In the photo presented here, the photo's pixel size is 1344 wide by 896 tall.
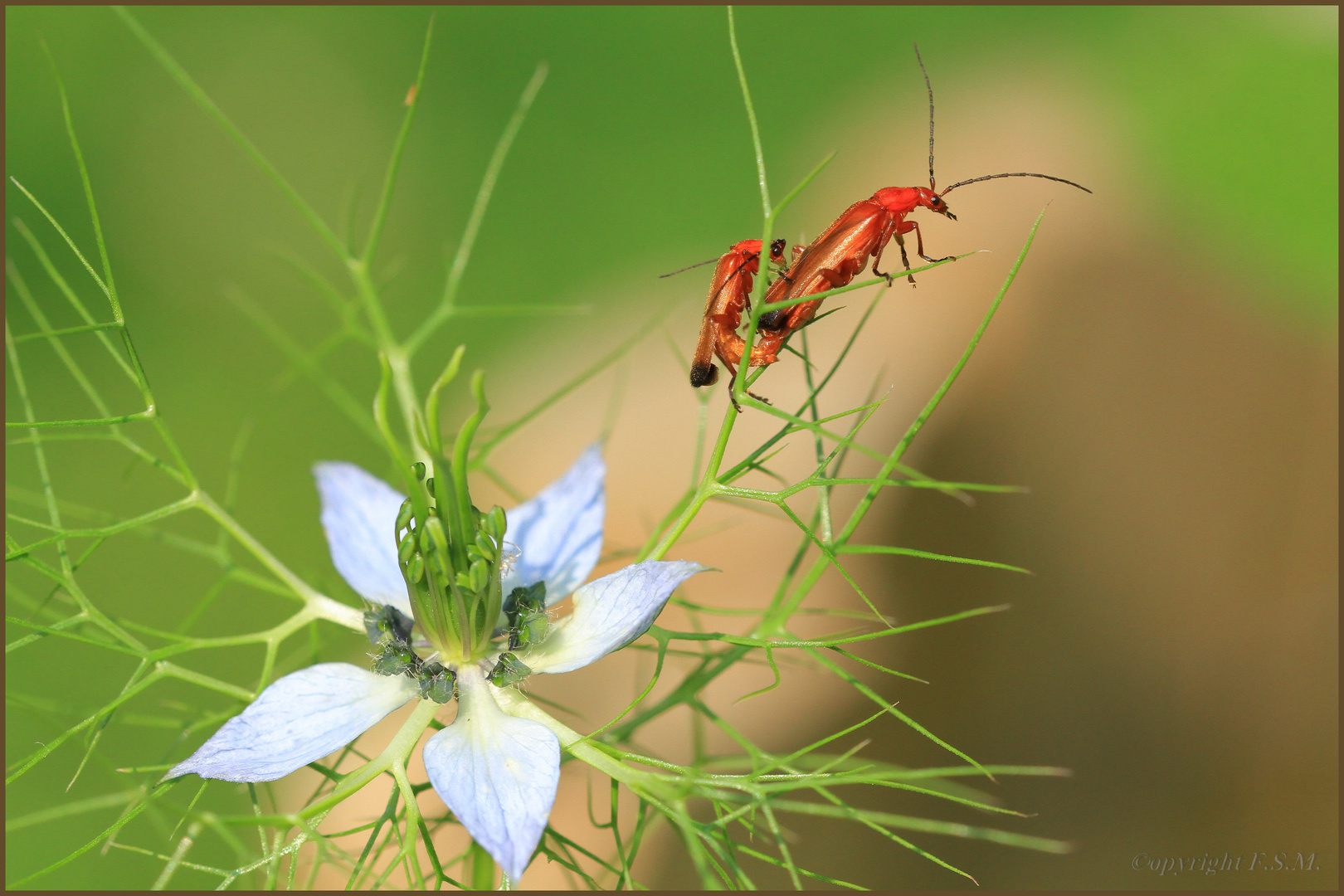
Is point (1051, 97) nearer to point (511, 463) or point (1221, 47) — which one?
point (1221, 47)

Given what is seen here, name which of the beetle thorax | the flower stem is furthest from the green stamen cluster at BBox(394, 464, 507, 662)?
the beetle thorax

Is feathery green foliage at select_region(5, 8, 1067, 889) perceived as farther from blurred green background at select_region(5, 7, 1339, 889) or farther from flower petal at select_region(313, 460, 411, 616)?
blurred green background at select_region(5, 7, 1339, 889)

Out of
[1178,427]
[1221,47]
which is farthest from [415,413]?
[1221,47]

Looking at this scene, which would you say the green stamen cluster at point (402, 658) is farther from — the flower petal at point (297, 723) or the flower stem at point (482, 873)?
the flower stem at point (482, 873)
